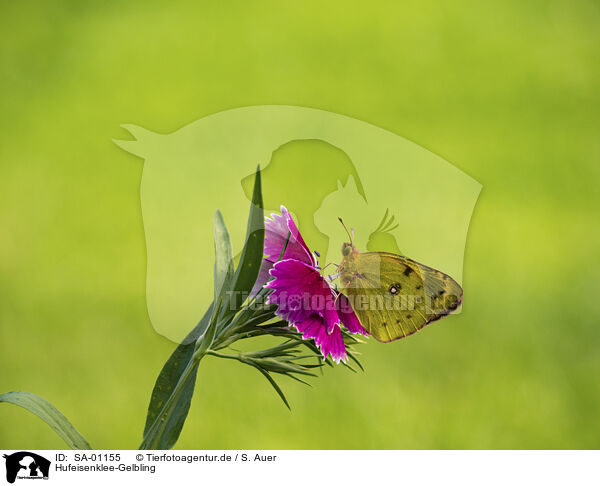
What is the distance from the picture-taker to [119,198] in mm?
1150

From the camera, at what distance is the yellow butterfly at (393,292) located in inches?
16.3

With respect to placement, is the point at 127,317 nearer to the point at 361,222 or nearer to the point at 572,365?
the point at 361,222

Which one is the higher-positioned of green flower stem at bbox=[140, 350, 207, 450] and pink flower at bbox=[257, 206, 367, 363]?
pink flower at bbox=[257, 206, 367, 363]

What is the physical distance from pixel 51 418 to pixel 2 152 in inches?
35.8

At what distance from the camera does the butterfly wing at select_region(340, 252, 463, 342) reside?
414 millimetres

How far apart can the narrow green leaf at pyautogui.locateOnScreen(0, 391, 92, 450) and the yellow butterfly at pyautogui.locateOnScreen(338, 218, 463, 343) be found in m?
0.22

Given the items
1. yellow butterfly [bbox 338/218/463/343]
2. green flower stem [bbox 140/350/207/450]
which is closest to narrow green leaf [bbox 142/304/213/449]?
green flower stem [bbox 140/350/207/450]
